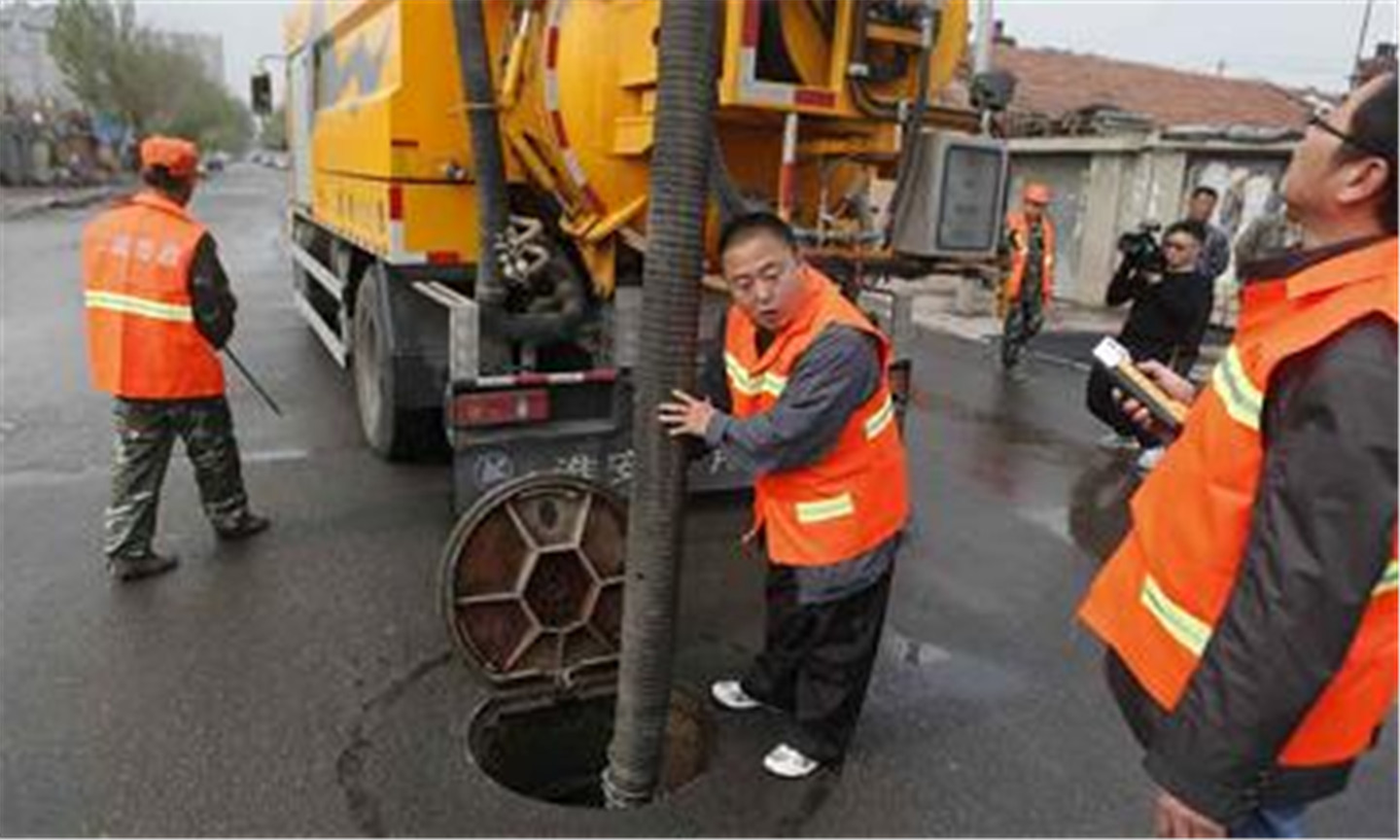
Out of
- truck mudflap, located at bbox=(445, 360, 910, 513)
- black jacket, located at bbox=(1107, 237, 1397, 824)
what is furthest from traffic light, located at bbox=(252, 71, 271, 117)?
black jacket, located at bbox=(1107, 237, 1397, 824)

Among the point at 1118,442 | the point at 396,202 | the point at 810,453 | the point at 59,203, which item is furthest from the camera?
the point at 59,203

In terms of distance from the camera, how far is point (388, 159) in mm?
4996

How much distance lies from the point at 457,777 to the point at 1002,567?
108 inches

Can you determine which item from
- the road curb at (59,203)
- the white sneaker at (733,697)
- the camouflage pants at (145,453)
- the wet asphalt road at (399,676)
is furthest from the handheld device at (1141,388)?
the road curb at (59,203)

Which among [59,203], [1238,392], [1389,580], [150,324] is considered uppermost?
[1238,392]

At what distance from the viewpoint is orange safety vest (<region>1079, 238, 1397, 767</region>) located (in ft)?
4.85

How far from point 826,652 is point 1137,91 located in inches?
1022

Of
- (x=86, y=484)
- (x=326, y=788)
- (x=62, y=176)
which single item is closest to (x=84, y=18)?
(x=62, y=176)

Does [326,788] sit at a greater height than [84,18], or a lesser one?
lesser

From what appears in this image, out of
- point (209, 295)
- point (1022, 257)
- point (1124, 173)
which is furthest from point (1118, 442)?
→ point (1124, 173)

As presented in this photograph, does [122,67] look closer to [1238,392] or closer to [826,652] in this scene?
[826,652]

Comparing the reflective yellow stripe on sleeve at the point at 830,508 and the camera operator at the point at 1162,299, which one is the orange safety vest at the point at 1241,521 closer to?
Result: the reflective yellow stripe on sleeve at the point at 830,508

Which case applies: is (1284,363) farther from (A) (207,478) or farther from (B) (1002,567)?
(A) (207,478)

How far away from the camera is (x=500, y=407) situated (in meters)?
3.86
